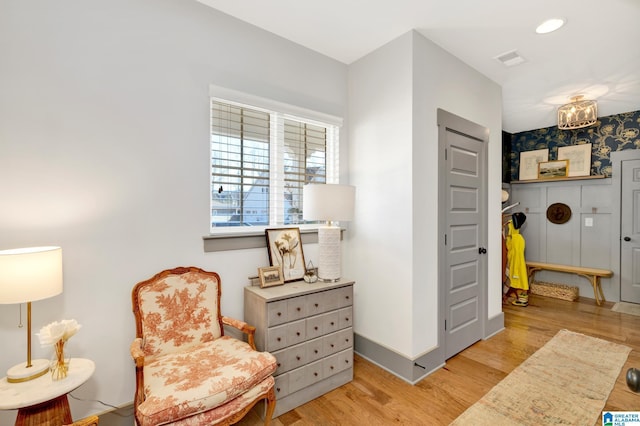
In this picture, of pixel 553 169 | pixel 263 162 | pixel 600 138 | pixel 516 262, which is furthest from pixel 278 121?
pixel 600 138

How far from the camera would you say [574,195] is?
4.83m

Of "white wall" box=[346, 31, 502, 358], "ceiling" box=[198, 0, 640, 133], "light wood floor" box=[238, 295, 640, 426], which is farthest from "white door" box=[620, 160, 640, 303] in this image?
"white wall" box=[346, 31, 502, 358]

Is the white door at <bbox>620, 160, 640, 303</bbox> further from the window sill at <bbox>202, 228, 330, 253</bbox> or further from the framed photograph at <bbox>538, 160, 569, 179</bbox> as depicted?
the window sill at <bbox>202, 228, 330, 253</bbox>

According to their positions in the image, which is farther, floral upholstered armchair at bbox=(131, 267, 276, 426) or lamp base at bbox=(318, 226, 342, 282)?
lamp base at bbox=(318, 226, 342, 282)

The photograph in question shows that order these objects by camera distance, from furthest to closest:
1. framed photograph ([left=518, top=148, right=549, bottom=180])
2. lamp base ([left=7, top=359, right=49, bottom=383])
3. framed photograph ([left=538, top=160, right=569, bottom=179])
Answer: framed photograph ([left=518, top=148, right=549, bottom=180])
framed photograph ([left=538, top=160, right=569, bottom=179])
lamp base ([left=7, top=359, right=49, bottom=383])

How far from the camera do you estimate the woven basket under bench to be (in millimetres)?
4594

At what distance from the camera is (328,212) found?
2.29 m

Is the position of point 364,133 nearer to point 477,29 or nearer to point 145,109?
point 477,29

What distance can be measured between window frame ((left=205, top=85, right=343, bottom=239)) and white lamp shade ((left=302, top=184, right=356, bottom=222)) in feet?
1.41

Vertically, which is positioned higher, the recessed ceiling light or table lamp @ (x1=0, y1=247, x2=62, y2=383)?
the recessed ceiling light

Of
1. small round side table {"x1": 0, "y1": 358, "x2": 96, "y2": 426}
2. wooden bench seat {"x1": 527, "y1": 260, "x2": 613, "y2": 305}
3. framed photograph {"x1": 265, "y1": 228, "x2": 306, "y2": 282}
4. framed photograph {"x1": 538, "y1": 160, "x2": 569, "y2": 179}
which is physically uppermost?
framed photograph {"x1": 538, "y1": 160, "x2": 569, "y2": 179}

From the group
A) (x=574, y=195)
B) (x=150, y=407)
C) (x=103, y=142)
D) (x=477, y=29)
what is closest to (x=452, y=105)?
(x=477, y=29)

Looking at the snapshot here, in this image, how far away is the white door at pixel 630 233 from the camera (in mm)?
4245

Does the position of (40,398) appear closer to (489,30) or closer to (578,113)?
(489,30)
